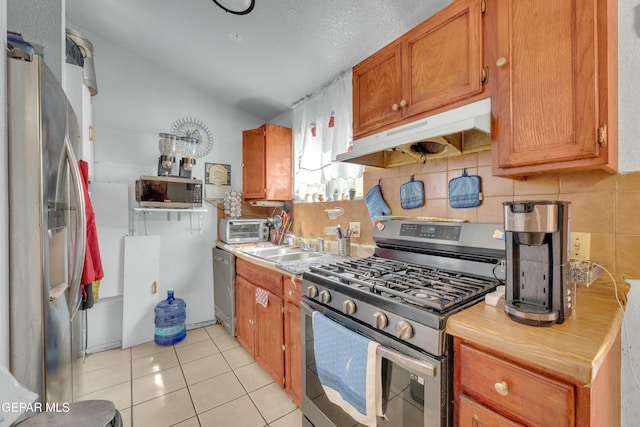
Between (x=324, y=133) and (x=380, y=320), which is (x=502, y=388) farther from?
(x=324, y=133)

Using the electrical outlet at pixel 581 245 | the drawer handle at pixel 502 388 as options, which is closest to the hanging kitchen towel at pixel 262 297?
the drawer handle at pixel 502 388

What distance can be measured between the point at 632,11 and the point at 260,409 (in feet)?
8.74

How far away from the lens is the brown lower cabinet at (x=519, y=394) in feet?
1.93

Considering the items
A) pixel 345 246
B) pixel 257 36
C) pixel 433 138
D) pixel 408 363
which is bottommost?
pixel 408 363

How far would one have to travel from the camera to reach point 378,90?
60.0 inches

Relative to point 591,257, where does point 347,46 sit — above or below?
above

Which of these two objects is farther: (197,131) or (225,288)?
(197,131)

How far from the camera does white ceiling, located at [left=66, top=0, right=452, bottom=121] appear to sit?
1595mm

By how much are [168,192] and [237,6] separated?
1.67 m

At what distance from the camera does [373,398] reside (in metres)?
0.95

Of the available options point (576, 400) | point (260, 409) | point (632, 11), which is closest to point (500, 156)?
point (632, 11)

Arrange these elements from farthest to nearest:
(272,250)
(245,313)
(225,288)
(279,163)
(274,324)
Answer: (279,163) < (225,288) < (272,250) < (245,313) < (274,324)

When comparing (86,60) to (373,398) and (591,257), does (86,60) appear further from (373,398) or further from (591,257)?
(591,257)

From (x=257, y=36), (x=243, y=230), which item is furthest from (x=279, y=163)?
(x=257, y=36)
